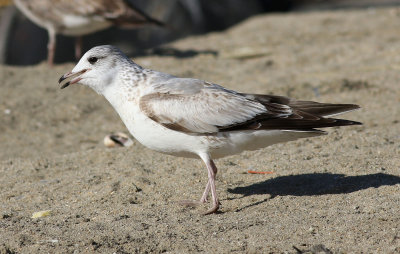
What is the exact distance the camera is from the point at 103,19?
33.1 ft

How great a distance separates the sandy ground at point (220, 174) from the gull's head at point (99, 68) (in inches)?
38.0

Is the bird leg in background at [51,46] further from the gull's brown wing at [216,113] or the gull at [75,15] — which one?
the gull's brown wing at [216,113]

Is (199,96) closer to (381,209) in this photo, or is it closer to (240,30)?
(381,209)

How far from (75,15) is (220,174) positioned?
527 cm

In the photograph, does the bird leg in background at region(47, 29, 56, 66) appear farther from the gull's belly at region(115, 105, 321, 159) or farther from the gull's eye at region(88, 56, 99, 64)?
the gull's belly at region(115, 105, 321, 159)

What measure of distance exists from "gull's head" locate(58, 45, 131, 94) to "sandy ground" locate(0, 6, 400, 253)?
964 millimetres

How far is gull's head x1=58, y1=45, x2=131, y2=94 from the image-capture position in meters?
5.20

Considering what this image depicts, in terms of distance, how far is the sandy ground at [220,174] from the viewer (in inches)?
167

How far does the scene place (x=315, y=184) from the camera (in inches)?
211

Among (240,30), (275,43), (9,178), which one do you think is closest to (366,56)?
(275,43)

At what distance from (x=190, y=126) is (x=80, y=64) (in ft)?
4.00

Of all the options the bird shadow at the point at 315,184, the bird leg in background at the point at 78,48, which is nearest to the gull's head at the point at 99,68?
the bird shadow at the point at 315,184

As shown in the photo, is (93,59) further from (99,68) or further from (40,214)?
(40,214)

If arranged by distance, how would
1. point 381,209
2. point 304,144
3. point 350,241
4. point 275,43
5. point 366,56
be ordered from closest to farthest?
point 350,241 → point 381,209 → point 304,144 → point 366,56 → point 275,43
